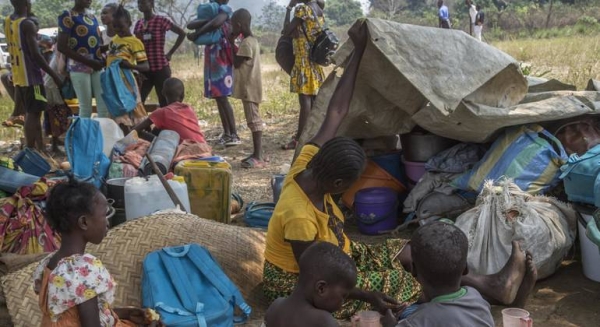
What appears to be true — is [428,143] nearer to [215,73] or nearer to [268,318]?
[268,318]

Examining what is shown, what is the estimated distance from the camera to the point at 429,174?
431cm

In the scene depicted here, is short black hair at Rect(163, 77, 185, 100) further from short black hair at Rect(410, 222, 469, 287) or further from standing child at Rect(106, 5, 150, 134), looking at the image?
short black hair at Rect(410, 222, 469, 287)

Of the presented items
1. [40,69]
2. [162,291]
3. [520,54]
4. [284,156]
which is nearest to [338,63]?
[162,291]

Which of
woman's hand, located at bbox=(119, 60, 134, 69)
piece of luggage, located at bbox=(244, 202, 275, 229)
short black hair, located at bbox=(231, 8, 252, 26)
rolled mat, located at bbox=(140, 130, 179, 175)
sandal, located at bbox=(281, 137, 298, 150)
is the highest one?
short black hair, located at bbox=(231, 8, 252, 26)

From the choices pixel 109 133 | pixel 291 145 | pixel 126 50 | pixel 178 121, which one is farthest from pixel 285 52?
pixel 109 133

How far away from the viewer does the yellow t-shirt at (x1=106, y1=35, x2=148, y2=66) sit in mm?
6406

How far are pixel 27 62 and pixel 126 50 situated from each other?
1060 millimetres

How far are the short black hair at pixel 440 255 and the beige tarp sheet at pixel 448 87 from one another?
1.52m

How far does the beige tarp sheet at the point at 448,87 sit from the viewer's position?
373 cm

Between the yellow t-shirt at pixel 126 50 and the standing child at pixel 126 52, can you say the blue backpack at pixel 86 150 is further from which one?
the yellow t-shirt at pixel 126 50

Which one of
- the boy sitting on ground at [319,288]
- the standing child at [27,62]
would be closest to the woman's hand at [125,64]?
the standing child at [27,62]

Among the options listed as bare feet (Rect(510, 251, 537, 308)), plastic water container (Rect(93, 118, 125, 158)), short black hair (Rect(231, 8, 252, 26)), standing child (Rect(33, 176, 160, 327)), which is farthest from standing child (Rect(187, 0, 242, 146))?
standing child (Rect(33, 176, 160, 327))

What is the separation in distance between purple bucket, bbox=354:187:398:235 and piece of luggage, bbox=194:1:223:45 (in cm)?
322

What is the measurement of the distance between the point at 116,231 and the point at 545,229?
227 cm
